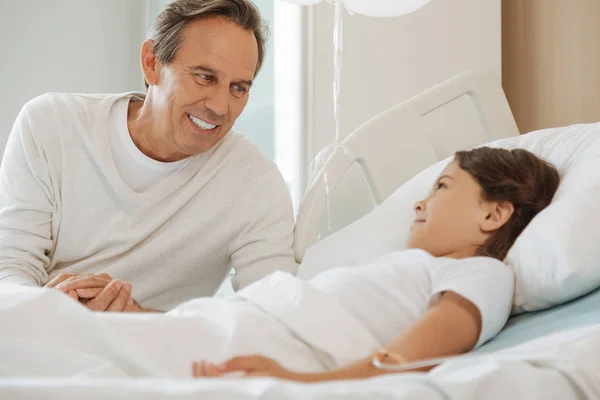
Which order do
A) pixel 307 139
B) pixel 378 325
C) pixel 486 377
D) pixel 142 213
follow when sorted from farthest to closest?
pixel 307 139 < pixel 142 213 < pixel 378 325 < pixel 486 377

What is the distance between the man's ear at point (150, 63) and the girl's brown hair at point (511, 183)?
77cm

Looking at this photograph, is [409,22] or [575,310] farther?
[409,22]

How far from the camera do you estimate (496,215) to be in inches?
58.7

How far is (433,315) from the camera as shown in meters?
1.17

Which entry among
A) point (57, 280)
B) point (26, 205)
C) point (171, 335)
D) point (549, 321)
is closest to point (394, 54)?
point (26, 205)

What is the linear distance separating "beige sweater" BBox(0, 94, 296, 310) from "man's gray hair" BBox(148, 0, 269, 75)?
24cm

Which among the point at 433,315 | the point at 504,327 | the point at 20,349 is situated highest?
the point at 20,349

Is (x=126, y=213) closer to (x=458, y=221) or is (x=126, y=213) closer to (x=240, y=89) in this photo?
(x=240, y=89)

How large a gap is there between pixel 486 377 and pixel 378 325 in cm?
46

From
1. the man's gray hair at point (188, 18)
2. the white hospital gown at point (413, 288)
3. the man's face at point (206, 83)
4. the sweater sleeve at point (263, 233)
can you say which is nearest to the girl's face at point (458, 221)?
the white hospital gown at point (413, 288)

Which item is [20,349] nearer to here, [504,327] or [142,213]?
[504,327]

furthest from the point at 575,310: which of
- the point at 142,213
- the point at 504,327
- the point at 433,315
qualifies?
the point at 142,213

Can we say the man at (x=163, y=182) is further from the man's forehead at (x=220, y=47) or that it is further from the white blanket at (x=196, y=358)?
the white blanket at (x=196, y=358)

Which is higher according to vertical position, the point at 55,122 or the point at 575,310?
the point at 55,122
